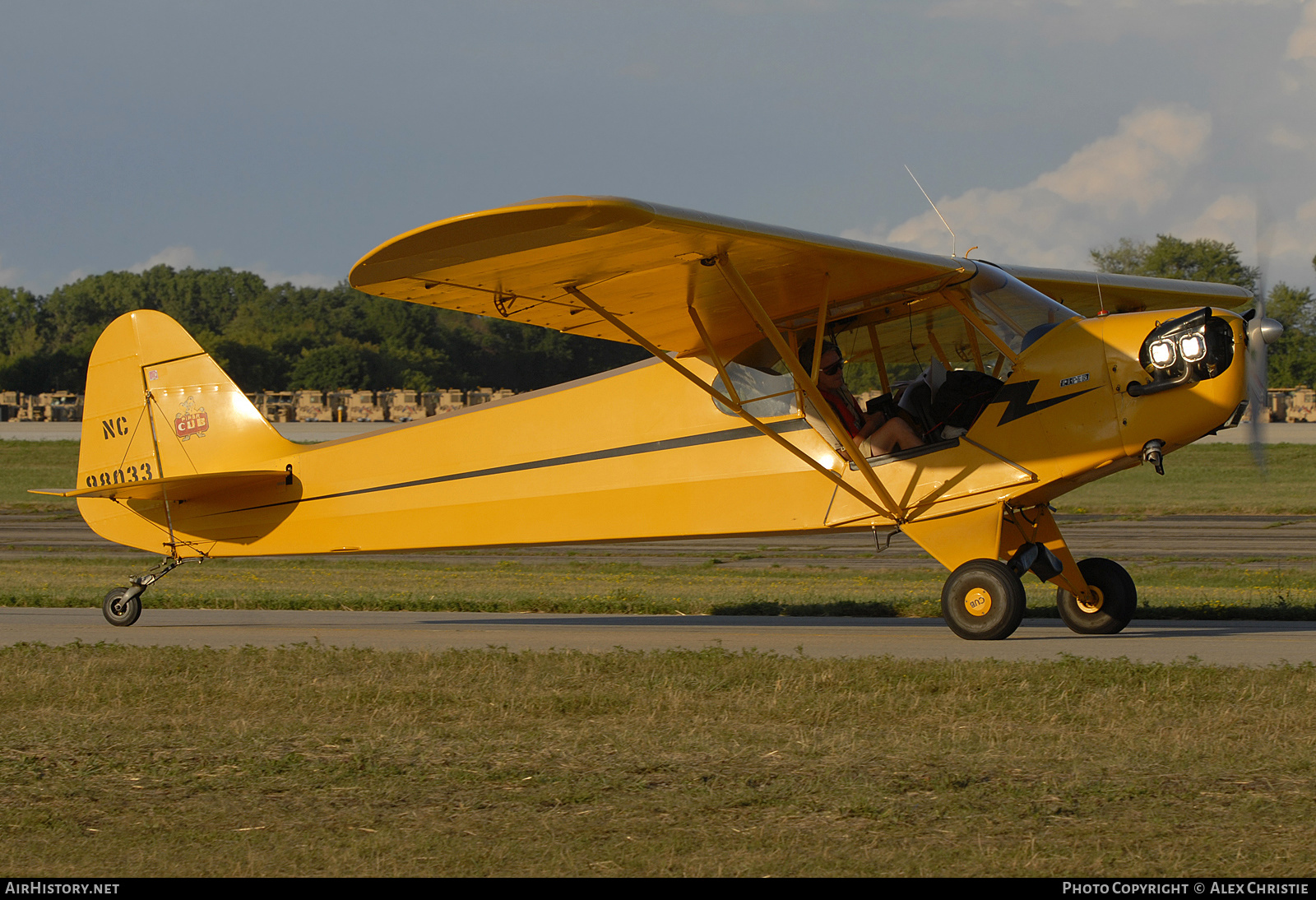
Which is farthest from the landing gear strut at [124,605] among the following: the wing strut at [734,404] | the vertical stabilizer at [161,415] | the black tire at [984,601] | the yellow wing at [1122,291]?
the yellow wing at [1122,291]

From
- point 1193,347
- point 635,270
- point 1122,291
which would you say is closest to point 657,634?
point 635,270

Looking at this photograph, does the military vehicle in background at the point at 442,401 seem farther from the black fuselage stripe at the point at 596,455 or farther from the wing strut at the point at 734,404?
the wing strut at the point at 734,404

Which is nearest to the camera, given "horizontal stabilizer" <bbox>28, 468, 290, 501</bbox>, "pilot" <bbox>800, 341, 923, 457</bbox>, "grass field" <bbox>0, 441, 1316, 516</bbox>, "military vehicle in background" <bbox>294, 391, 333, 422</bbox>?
"pilot" <bbox>800, 341, 923, 457</bbox>

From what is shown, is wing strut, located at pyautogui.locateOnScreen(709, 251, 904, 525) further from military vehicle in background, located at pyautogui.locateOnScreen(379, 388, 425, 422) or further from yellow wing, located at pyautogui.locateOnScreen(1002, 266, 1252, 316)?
military vehicle in background, located at pyautogui.locateOnScreen(379, 388, 425, 422)

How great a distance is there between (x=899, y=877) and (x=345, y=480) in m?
9.05

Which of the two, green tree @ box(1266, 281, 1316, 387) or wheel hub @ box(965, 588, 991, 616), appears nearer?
wheel hub @ box(965, 588, 991, 616)

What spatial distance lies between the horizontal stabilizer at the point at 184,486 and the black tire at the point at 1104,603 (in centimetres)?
760

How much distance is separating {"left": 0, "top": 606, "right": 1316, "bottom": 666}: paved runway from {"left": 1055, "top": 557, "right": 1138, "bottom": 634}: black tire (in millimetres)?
153

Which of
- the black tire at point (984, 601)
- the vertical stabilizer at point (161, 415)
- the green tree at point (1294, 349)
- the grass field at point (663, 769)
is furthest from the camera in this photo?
the green tree at point (1294, 349)

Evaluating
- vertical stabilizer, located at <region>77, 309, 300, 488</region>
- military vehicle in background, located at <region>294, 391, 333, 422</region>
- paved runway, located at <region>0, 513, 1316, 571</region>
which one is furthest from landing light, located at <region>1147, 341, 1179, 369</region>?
military vehicle in background, located at <region>294, 391, 333, 422</region>

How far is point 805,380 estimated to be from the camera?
30.3 feet

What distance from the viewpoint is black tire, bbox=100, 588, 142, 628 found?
11391 mm

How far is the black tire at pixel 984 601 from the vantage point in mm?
8875

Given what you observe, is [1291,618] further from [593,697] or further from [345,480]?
[345,480]
